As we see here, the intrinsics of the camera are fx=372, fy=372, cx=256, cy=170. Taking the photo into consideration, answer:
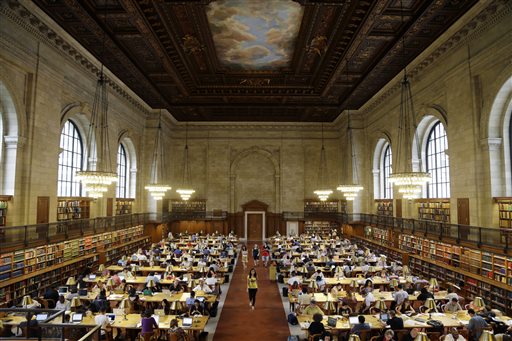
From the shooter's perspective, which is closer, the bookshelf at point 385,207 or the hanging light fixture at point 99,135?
the hanging light fixture at point 99,135

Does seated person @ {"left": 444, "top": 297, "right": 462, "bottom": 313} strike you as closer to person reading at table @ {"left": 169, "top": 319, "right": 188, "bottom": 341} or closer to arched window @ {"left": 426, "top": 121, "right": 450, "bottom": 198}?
person reading at table @ {"left": 169, "top": 319, "right": 188, "bottom": 341}

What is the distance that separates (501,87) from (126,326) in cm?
1147

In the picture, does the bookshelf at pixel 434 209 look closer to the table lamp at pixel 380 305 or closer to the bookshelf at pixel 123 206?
the table lamp at pixel 380 305

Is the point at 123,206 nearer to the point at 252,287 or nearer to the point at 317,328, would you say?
the point at 252,287

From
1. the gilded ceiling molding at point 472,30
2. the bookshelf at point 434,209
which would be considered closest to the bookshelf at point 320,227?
the bookshelf at point 434,209

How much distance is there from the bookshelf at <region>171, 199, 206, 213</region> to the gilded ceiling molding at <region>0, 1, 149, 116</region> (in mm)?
13451

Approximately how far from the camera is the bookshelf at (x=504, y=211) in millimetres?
10898

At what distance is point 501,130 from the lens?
11.3 m

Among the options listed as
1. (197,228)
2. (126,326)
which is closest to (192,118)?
(197,228)

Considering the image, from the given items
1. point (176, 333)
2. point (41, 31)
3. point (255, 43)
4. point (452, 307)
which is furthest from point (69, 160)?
point (452, 307)

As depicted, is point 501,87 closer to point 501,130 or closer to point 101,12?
point 501,130

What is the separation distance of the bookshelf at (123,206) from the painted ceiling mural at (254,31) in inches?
381

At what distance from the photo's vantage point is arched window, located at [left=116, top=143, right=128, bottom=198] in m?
21.4

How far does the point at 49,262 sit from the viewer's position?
11648 mm
